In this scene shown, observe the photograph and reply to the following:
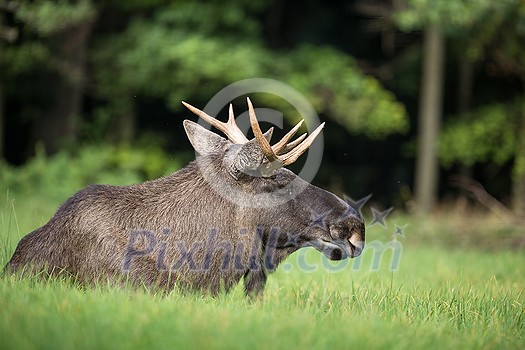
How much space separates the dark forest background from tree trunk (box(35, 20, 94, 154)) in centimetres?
4

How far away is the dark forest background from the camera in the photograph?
16.8 meters

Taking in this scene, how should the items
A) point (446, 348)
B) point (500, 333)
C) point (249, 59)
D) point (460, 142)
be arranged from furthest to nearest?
1. point (460, 142)
2. point (249, 59)
3. point (500, 333)
4. point (446, 348)

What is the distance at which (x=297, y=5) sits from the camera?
75.3ft

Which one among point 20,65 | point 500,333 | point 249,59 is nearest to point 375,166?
point 249,59

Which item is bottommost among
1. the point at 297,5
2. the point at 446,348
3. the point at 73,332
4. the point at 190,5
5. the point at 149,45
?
the point at 73,332

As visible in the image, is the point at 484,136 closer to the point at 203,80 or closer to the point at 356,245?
the point at 203,80

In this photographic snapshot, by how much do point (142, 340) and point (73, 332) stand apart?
1.16 ft

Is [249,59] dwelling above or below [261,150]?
above

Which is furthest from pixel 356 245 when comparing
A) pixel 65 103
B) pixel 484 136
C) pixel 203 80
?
pixel 65 103

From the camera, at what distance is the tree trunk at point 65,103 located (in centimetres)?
1839

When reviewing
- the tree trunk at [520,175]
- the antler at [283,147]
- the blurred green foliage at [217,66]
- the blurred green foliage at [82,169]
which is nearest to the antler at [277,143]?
the antler at [283,147]

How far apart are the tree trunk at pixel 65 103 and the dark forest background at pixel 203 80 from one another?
0.04m

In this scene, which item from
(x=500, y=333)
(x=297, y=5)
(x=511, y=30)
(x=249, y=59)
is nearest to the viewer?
(x=500, y=333)

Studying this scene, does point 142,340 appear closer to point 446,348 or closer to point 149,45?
point 446,348
